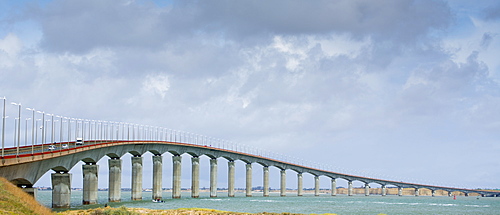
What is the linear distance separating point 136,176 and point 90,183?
26359 millimetres

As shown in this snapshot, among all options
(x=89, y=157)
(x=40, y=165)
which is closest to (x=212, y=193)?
(x=89, y=157)

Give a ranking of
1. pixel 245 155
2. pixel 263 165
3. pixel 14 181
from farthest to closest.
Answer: pixel 263 165 < pixel 245 155 < pixel 14 181

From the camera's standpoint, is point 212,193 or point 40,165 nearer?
point 40,165

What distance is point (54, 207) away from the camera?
8712 cm

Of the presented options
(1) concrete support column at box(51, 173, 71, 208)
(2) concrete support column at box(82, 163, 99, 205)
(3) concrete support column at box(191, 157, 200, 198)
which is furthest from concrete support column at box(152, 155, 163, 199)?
(1) concrete support column at box(51, 173, 71, 208)

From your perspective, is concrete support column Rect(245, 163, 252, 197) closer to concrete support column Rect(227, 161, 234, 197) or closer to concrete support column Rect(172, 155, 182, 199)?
concrete support column Rect(227, 161, 234, 197)

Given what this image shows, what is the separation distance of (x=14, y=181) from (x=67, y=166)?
16726mm

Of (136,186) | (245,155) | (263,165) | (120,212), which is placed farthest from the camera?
(263,165)

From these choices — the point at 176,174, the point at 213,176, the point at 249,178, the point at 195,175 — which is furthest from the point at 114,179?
the point at 249,178

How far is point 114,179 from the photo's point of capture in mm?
111750

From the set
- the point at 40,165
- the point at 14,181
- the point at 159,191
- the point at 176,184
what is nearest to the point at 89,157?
the point at 40,165

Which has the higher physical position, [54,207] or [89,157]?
[89,157]

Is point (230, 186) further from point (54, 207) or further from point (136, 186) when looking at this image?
point (54, 207)

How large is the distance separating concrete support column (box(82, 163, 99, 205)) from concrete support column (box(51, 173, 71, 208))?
964 centimetres
